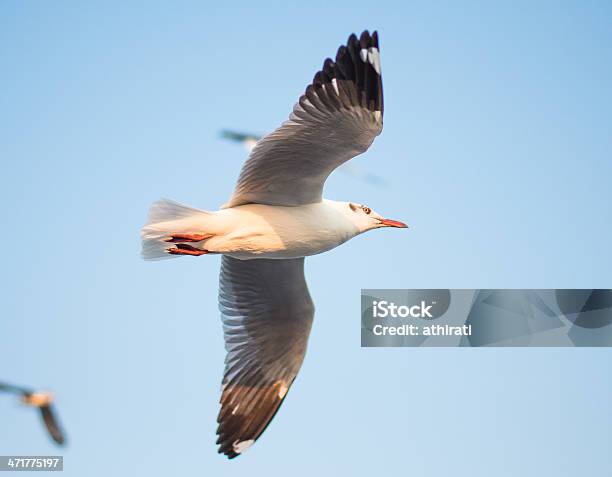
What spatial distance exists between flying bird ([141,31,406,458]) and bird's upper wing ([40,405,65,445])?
981 mm

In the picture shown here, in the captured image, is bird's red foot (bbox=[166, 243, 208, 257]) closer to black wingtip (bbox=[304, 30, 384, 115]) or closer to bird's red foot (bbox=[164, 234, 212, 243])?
bird's red foot (bbox=[164, 234, 212, 243])

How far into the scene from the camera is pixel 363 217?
641 centimetres

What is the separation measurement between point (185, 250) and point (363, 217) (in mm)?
1007

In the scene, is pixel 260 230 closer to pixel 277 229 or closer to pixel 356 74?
pixel 277 229

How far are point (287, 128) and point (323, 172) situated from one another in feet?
1.27

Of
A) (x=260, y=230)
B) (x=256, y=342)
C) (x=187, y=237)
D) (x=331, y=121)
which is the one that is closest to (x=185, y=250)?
(x=187, y=237)

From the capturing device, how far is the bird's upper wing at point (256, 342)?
6.87 metres

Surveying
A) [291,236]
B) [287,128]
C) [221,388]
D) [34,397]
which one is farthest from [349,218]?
[34,397]

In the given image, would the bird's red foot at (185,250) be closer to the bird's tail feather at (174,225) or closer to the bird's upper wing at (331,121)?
the bird's tail feather at (174,225)

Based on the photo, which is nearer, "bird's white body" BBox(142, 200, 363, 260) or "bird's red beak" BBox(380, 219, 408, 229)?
"bird's white body" BBox(142, 200, 363, 260)

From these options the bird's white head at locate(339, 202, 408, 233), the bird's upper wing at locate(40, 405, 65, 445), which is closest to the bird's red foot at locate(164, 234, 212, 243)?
the bird's white head at locate(339, 202, 408, 233)

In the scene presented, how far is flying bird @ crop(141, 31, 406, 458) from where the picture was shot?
5.71 meters

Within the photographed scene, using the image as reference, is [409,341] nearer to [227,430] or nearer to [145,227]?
[227,430]

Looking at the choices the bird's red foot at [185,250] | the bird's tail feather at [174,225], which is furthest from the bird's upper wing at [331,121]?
the bird's red foot at [185,250]
